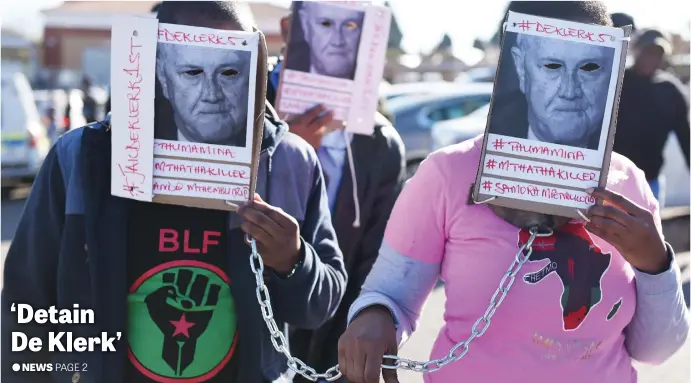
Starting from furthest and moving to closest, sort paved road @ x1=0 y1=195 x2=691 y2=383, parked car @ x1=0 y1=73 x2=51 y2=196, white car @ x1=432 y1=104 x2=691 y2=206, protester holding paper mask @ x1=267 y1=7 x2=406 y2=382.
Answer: parked car @ x1=0 y1=73 x2=51 y2=196 → white car @ x1=432 y1=104 x2=691 y2=206 → paved road @ x1=0 y1=195 x2=691 y2=383 → protester holding paper mask @ x1=267 y1=7 x2=406 y2=382

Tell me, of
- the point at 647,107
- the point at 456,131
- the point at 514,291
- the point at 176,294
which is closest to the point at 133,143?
the point at 176,294

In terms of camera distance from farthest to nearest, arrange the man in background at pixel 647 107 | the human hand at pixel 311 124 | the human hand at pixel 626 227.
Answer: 1. the man in background at pixel 647 107
2. the human hand at pixel 311 124
3. the human hand at pixel 626 227

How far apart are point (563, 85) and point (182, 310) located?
1077mm

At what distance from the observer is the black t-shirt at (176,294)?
2336mm

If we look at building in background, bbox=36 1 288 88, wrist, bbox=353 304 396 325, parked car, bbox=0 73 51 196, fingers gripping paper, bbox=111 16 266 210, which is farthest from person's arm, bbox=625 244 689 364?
building in background, bbox=36 1 288 88

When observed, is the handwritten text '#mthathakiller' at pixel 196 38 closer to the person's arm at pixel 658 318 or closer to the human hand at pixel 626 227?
the human hand at pixel 626 227

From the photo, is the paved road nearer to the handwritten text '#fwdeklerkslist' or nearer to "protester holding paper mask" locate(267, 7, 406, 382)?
"protester holding paper mask" locate(267, 7, 406, 382)

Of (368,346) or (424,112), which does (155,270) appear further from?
(424,112)

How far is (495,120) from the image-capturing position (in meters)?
2.02

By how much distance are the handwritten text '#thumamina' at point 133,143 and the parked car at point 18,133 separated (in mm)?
10911

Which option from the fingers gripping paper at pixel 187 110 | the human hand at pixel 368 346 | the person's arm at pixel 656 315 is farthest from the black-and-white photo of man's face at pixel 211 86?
the person's arm at pixel 656 315

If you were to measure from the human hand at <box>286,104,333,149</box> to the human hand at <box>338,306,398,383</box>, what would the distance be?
1432 mm

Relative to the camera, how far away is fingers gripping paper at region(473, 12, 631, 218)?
199cm

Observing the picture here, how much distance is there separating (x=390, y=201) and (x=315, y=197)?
54.3 inches
